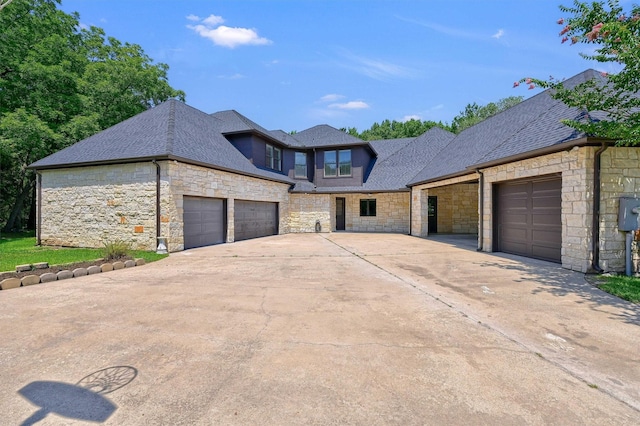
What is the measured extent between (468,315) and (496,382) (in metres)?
1.96

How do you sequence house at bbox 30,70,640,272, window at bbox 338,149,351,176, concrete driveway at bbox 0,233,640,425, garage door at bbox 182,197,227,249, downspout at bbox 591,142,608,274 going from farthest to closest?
1. window at bbox 338,149,351,176
2. garage door at bbox 182,197,227,249
3. house at bbox 30,70,640,272
4. downspout at bbox 591,142,608,274
5. concrete driveway at bbox 0,233,640,425

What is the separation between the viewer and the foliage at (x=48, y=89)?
17.5 m

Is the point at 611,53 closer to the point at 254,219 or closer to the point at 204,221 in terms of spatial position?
the point at 204,221

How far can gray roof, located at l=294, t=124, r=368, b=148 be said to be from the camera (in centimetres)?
2203

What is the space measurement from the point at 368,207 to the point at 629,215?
591 inches

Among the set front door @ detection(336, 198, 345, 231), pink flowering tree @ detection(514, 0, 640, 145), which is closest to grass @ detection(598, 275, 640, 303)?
pink flowering tree @ detection(514, 0, 640, 145)

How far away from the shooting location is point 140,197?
474 inches

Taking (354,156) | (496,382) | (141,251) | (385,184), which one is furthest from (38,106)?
(496,382)

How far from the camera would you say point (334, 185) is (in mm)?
22297

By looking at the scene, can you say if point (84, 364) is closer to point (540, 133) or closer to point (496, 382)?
point (496, 382)

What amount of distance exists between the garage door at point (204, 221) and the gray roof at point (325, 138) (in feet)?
32.5

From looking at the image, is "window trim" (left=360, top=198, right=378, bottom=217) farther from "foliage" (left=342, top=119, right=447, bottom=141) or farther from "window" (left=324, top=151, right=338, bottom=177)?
"foliage" (left=342, top=119, right=447, bottom=141)

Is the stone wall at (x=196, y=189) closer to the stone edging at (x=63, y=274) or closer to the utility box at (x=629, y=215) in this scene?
the stone edging at (x=63, y=274)

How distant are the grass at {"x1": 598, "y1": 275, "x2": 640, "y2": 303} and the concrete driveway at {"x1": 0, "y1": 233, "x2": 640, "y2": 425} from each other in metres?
0.32
